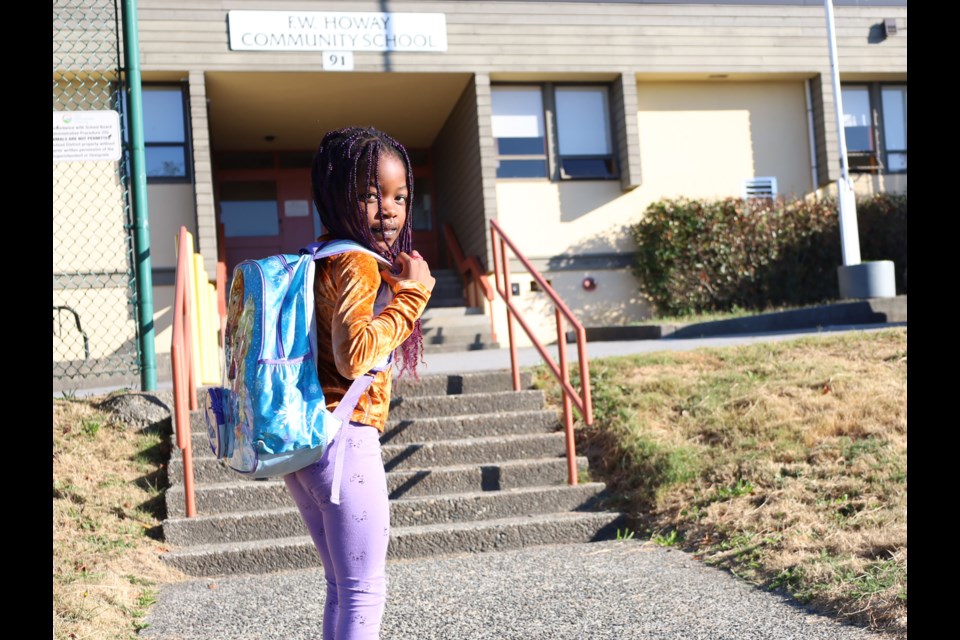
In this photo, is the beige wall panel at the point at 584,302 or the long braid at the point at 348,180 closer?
the long braid at the point at 348,180

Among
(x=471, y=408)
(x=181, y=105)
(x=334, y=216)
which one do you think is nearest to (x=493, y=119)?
(x=181, y=105)

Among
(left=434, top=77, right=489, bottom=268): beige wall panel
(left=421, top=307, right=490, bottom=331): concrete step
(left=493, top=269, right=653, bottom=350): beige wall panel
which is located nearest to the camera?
(left=421, top=307, right=490, bottom=331): concrete step

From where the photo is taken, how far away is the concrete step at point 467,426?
253 inches

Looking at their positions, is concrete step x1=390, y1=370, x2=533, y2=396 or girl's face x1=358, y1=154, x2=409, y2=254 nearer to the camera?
girl's face x1=358, y1=154, x2=409, y2=254

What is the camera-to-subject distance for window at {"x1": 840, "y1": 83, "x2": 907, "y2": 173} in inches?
583

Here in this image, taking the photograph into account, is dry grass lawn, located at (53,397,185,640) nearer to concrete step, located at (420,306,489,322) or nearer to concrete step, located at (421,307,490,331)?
concrete step, located at (421,307,490,331)

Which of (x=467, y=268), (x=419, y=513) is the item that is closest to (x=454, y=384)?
(x=419, y=513)

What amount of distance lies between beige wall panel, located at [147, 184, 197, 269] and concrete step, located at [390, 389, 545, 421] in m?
6.83

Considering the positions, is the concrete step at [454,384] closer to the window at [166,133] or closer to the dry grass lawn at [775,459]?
the dry grass lawn at [775,459]

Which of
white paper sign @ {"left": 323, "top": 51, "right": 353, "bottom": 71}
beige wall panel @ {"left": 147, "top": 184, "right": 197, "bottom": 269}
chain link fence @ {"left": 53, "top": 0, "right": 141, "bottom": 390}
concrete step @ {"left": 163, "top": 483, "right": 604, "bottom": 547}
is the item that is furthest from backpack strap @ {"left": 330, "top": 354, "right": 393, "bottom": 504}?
white paper sign @ {"left": 323, "top": 51, "right": 353, "bottom": 71}

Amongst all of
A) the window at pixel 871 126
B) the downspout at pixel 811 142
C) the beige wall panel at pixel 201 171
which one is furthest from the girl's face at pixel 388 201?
the window at pixel 871 126

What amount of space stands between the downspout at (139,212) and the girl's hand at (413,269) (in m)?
5.01

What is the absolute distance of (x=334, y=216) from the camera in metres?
2.36

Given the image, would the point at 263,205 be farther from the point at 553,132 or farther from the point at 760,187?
the point at 760,187
